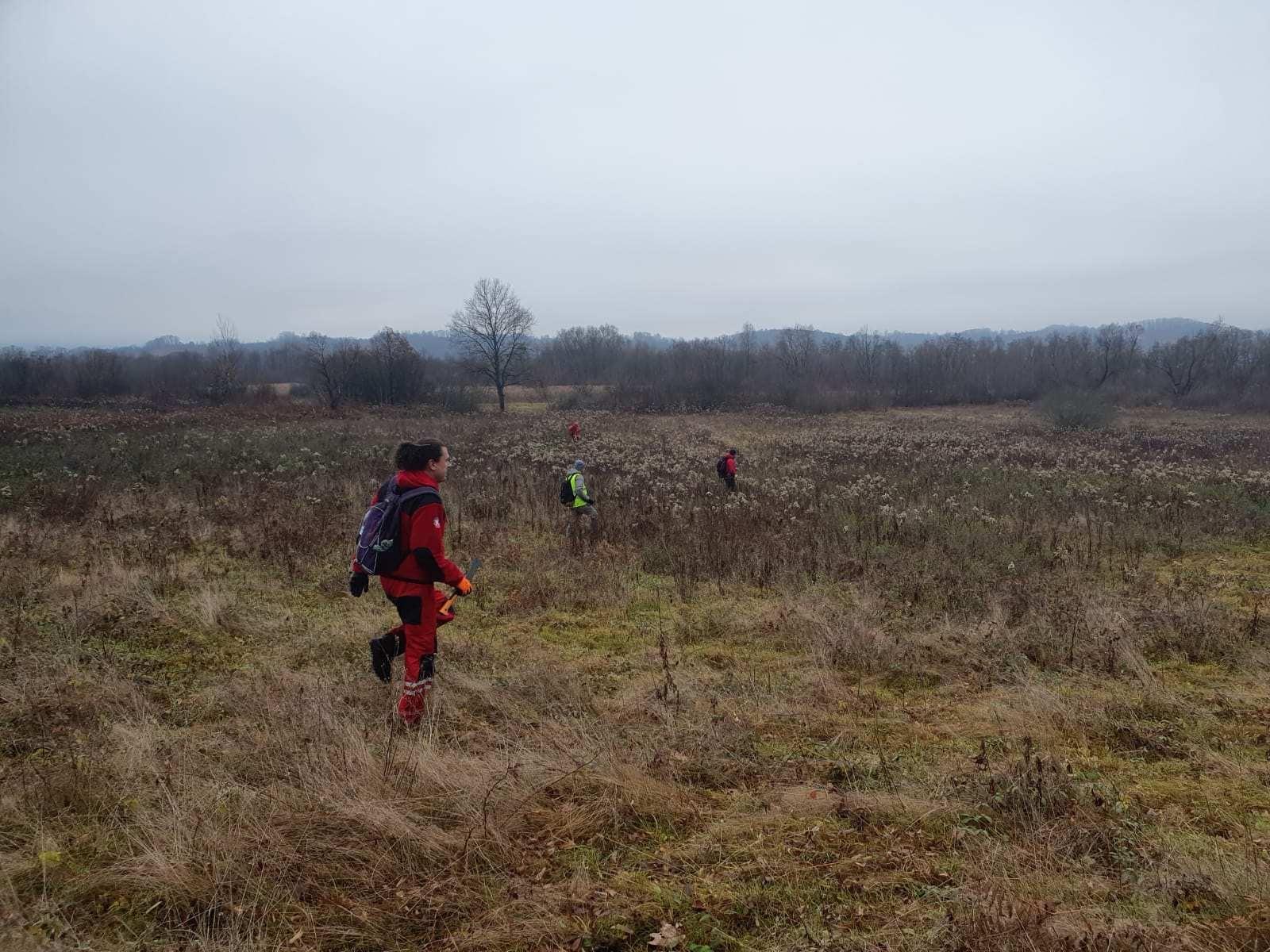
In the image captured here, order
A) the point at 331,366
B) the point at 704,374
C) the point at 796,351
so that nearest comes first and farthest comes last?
the point at 331,366, the point at 704,374, the point at 796,351

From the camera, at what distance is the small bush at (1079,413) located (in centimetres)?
3259

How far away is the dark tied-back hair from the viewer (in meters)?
4.68

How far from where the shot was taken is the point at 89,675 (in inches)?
210

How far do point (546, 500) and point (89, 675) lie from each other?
831 centimetres

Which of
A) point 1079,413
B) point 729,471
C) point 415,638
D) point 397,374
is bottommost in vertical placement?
point 415,638

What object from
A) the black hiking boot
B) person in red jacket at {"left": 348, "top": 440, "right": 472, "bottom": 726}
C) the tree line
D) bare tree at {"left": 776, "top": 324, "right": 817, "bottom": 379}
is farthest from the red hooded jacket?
bare tree at {"left": 776, "top": 324, "right": 817, "bottom": 379}

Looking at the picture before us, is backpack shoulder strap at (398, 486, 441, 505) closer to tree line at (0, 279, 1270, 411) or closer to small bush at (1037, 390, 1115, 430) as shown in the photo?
small bush at (1037, 390, 1115, 430)

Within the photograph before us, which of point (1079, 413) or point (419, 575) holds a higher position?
point (1079, 413)

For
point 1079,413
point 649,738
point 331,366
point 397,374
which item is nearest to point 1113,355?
point 1079,413

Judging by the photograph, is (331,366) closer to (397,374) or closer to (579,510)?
(397,374)

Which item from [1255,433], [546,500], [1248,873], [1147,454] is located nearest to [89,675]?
[1248,873]

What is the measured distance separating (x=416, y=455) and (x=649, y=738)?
8.28ft

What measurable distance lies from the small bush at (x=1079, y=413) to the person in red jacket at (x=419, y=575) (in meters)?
35.5

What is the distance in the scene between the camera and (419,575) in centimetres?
464
